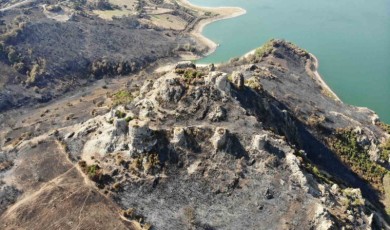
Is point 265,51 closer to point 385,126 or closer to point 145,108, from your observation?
point 385,126

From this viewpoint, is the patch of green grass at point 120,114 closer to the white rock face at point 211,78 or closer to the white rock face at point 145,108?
the white rock face at point 145,108

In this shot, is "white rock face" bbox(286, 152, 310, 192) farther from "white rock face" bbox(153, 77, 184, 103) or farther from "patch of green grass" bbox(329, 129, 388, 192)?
"patch of green grass" bbox(329, 129, 388, 192)

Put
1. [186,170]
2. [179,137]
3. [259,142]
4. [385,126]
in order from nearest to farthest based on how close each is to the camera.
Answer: [186,170]
[179,137]
[259,142]
[385,126]

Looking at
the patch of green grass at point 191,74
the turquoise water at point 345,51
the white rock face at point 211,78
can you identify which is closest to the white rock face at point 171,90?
the patch of green grass at point 191,74

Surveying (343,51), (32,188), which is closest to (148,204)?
(32,188)

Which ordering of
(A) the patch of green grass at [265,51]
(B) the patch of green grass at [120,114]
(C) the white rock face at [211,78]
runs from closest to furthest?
(B) the patch of green grass at [120,114] < (C) the white rock face at [211,78] < (A) the patch of green grass at [265,51]

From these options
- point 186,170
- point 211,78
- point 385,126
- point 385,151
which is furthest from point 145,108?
point 385,126

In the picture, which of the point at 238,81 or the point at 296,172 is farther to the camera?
the point at 238,81

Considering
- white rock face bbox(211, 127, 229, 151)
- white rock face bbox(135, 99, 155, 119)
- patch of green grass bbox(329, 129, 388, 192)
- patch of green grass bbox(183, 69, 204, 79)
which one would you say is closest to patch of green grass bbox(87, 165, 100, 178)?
white rock face bbox(135, 99, 155, 119)
